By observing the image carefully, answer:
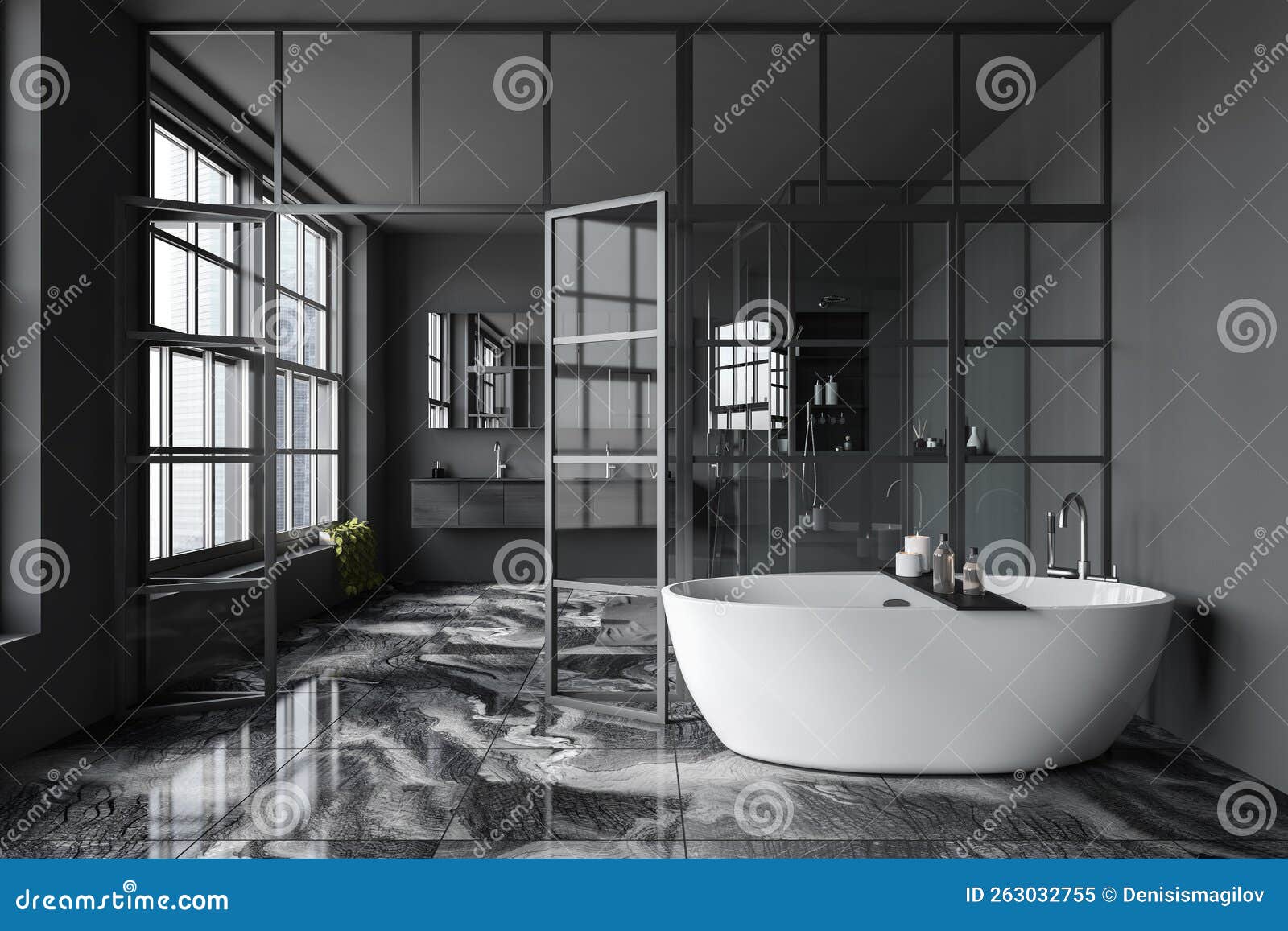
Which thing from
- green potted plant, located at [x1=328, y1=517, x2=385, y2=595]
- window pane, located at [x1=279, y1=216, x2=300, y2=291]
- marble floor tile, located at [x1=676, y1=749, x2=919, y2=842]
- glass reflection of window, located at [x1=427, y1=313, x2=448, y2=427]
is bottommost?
marble floor tile, located at [x1=676, y1=749, x2=919, y2=842]

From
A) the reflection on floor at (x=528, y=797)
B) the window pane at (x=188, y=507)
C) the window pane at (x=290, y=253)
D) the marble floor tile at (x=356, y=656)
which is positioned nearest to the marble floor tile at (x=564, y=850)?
the reflection on floor at (x=528, y=797)

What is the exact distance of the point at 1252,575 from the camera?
307cm

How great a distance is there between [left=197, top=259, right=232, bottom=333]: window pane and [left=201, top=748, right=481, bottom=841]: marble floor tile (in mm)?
2534

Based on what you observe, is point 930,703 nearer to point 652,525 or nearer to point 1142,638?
point 1142,638

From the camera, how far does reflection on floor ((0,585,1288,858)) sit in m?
2.54

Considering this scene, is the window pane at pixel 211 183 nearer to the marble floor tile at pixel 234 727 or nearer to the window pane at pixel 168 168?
the window pane at pixel 168 168

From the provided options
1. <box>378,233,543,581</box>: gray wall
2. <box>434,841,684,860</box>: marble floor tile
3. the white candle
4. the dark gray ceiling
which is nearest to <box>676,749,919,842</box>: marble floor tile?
<box>434,841,684,860</box>: marble floor tile

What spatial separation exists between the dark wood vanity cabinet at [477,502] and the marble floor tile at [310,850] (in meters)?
4.90

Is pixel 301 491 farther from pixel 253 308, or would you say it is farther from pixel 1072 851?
pixel 1072 851

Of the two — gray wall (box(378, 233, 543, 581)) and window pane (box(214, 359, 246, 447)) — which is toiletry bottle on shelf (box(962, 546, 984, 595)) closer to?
window pane (box(214, 359, 246, 447))

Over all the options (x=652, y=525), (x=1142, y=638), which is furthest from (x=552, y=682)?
(x=1142, y=638)

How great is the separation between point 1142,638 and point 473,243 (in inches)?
238

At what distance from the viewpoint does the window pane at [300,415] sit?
645cm

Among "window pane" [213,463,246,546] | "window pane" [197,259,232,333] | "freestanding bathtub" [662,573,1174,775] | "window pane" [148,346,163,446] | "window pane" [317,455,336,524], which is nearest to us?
"freestanding bathtub" [662,573,1174,775]
